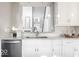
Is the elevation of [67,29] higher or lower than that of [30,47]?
higher

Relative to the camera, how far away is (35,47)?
4.21m

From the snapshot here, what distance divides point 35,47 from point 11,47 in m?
0.70

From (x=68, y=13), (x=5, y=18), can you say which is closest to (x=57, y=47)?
(x=68, y=13)

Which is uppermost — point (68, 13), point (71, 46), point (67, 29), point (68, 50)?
point (68, 13)

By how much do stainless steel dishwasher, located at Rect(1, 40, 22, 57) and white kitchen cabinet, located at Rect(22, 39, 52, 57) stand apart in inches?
4.6

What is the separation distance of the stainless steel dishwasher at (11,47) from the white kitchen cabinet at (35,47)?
0.38 feet

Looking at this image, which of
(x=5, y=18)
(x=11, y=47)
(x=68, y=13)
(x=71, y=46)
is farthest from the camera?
(x=5, y=18)

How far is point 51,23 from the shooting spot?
471 cm

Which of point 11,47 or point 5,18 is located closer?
point 11,47

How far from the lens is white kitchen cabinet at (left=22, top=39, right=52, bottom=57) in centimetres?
421

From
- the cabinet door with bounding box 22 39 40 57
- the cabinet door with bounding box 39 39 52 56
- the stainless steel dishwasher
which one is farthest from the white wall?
the cabinet door with bounding box 39 39 52 56

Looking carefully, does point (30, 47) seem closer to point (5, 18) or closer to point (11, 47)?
point (11, 47)

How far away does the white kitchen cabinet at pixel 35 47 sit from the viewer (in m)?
4.21

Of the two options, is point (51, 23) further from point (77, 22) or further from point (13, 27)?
point (13, 27)
